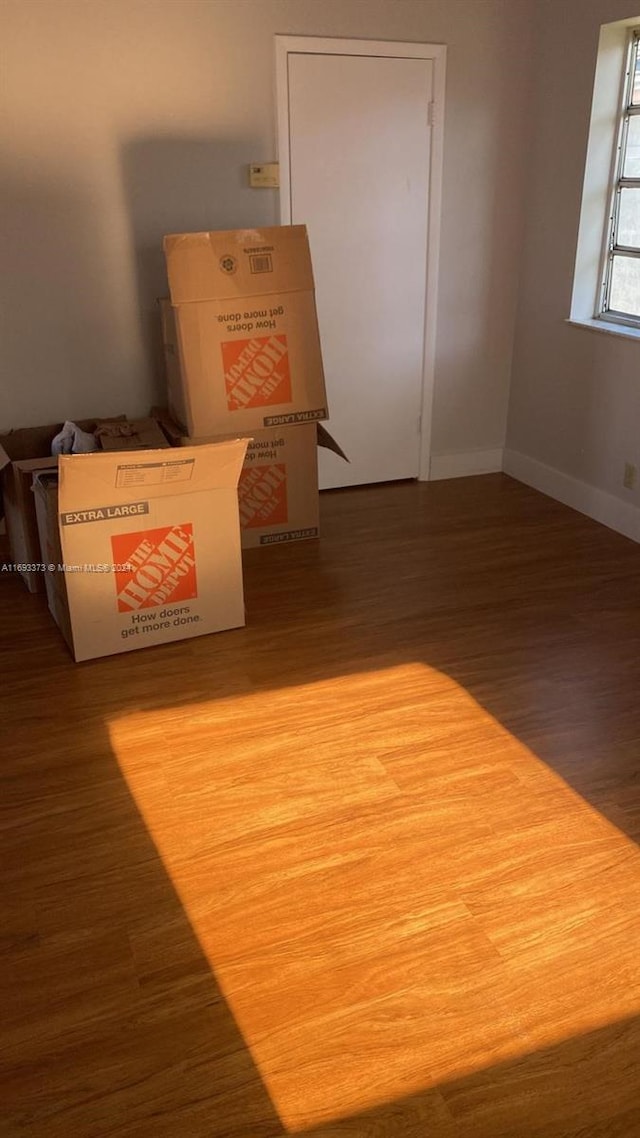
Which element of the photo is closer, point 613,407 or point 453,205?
point 613,407

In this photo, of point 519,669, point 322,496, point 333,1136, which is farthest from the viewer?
point 322,496

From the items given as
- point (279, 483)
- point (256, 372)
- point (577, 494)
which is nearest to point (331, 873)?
point (279, 483)

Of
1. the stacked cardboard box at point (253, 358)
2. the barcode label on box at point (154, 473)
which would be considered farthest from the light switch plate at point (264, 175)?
the barcode label on box at point (154, 473)

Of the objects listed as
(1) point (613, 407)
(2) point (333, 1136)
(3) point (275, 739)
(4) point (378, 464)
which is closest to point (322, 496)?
(4) point (378, 464)

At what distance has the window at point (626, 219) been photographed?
3.75 m

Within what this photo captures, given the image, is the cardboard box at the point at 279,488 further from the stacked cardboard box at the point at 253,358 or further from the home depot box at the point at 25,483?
the home depot box at the point at 25,483

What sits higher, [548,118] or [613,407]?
[548,118]

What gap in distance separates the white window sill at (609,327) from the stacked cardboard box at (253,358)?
1251 mm

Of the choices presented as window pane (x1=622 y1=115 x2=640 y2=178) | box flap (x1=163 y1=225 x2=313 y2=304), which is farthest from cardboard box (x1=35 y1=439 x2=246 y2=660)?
window pane (x1=622 y1=115 x2=640 y2=178)

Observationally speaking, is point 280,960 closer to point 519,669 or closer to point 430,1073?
point 430,1073

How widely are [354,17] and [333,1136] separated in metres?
3.91

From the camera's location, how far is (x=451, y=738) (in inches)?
97.9

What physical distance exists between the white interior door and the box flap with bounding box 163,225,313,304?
53cm

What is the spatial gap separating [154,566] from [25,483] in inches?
27.8
